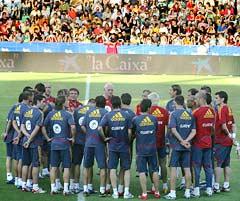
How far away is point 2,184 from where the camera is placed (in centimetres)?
1529

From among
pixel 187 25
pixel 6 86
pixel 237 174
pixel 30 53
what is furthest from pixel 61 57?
pixel 237 174

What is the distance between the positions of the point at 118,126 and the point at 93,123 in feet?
1.79

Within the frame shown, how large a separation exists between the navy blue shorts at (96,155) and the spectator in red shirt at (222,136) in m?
2.39

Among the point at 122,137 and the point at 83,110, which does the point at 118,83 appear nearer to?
the point at 83,110

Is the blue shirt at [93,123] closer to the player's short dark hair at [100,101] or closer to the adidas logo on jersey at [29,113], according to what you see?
the player's short dark hair at [100,101]

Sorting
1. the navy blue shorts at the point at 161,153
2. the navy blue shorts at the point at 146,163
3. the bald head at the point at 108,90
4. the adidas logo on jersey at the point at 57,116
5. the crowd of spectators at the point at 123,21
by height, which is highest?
the crowd of spectators at the point at 123,21

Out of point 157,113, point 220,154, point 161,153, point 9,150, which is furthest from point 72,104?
point 220,154

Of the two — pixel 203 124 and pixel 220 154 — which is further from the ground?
pixel 203 124

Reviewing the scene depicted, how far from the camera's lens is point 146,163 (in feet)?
46.4

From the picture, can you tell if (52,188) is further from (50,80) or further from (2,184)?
(50,80)

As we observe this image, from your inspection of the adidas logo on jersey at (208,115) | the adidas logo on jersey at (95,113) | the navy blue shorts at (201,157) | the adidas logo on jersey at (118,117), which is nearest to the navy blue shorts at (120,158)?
the adidas logo on jersey at (118,117)

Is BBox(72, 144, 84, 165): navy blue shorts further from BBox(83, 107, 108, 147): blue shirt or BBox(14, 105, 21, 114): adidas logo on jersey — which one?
BBox(14, 105, 21, 114): adidas logo on jersey

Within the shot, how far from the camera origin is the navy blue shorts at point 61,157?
14.3 meters

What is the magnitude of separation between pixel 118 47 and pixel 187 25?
6144 millimetres
